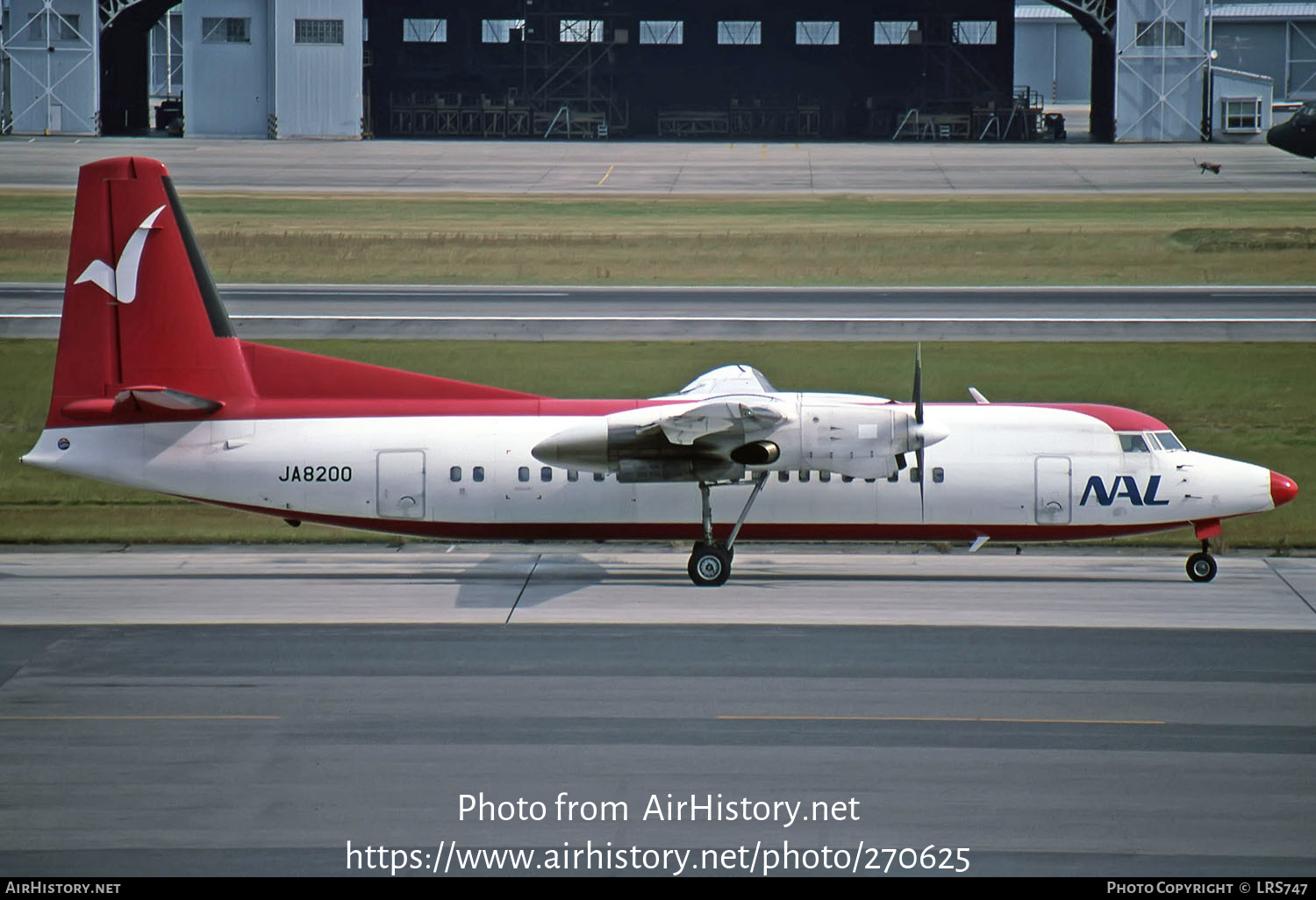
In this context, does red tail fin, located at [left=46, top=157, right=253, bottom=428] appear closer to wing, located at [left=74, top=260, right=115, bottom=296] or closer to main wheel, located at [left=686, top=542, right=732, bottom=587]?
wing, located at [left=74, top=260, right=115, bottom=296]

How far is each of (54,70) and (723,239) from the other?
5310cm

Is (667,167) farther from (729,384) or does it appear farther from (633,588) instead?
(633,588)

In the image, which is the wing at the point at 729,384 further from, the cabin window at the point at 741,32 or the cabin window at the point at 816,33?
the cabin window at the point at 816,33

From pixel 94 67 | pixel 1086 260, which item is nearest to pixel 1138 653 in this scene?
pixel 1086 260

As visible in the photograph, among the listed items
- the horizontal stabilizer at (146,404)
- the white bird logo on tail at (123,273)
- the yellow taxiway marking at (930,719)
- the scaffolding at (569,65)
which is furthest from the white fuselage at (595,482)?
the scaffolding at (569,65)

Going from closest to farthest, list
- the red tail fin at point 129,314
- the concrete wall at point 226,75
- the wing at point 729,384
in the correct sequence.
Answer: the red tail fin at point 129,314 < the wing at point 729,384 < the concrete wall at point 226,75

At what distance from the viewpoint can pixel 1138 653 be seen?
2067cm

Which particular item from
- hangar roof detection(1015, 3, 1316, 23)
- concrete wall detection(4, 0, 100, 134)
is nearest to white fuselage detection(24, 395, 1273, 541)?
concrete wall detection(4, 0, 100, 134)

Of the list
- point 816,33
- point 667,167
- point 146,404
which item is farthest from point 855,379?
point 816,33

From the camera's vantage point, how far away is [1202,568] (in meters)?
25.3

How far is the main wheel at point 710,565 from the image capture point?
24688 millimetres

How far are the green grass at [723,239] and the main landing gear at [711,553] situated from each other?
115 ft

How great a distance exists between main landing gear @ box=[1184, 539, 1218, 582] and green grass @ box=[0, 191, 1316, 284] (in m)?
34.7
